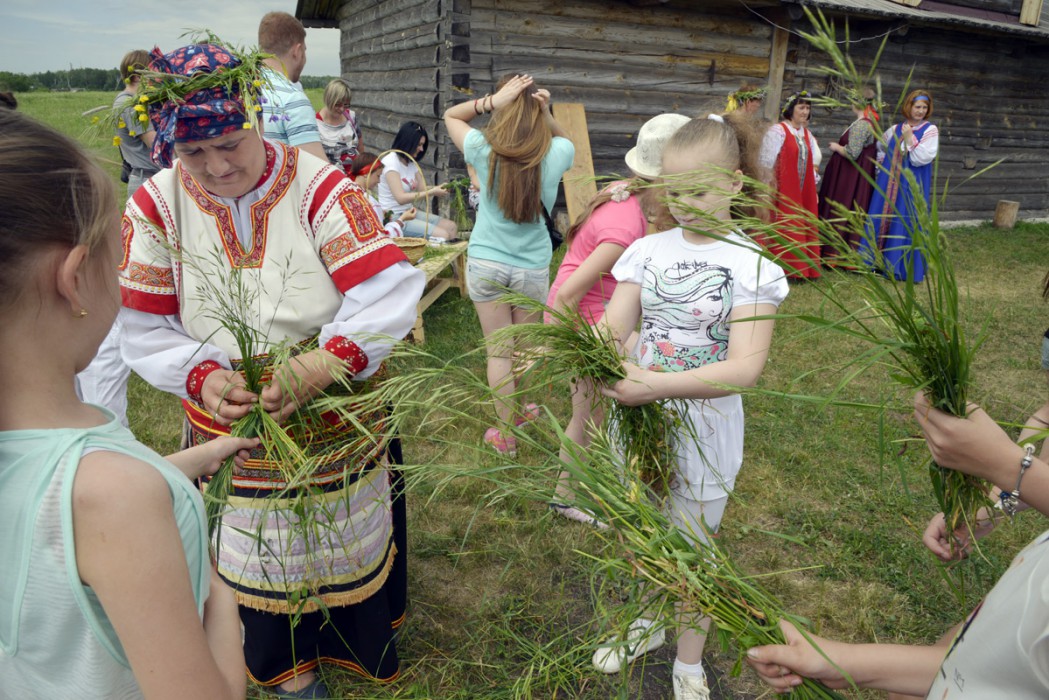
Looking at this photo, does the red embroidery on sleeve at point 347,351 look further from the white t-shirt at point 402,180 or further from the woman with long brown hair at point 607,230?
the white t-shirt at point 402,180

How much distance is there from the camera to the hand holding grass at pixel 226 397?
1565 mm

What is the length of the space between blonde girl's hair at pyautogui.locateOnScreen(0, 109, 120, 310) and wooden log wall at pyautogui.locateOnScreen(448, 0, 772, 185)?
6.88 metres

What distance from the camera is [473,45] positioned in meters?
7.29

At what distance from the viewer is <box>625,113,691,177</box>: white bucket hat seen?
2322 millimetres

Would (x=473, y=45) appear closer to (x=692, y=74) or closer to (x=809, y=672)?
(x=692, y=74)

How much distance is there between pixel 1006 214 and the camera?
11.1 meters

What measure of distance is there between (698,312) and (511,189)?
1.68m

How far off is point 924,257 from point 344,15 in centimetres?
1420

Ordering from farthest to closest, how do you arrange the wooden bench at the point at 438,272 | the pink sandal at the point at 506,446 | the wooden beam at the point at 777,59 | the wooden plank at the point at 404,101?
the wooden beam at the point at 777,59, the wooden plank at the point at 404,101, the wooden bench at the point at 438,272, the pink sandal at the point at 506,446

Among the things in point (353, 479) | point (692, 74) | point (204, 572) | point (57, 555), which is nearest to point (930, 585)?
point (353, 479)

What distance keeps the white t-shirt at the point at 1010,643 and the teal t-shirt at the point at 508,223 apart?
111 inches

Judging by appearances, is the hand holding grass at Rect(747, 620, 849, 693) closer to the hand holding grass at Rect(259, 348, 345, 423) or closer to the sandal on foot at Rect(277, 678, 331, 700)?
the hand holding grass at Rect(259, 348, 345, 423)

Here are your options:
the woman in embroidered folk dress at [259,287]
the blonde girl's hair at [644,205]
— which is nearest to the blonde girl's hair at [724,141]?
the blonde girl's hair at [644,205]

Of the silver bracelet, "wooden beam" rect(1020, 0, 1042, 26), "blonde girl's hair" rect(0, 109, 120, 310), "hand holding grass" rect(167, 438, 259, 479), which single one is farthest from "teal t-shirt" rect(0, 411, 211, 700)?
"wooden beam" rect(1020, 0, 1042, 26)
